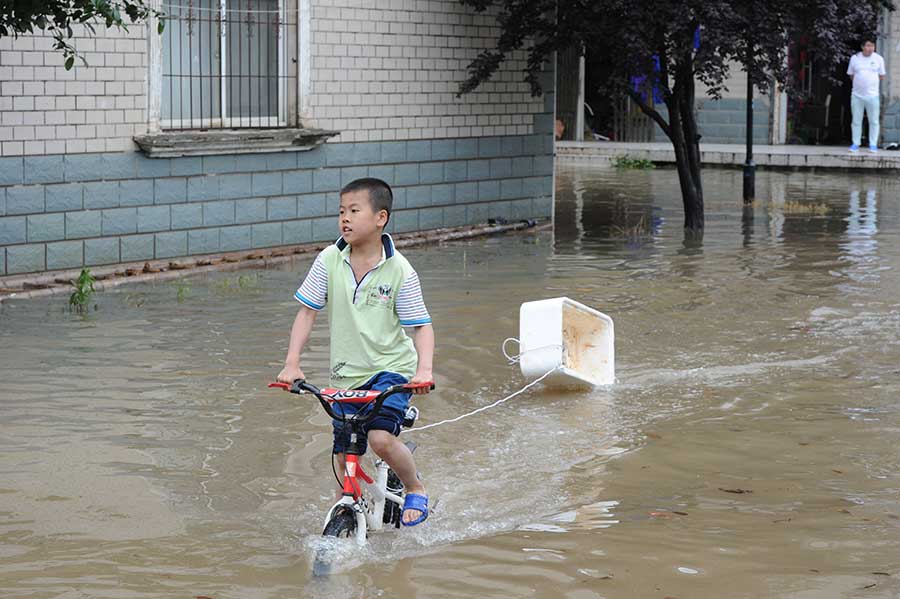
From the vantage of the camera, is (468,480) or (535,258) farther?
(535,258)

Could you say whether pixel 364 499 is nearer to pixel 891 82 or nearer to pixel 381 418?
pixel 381 418

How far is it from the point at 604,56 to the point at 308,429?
9598 mm

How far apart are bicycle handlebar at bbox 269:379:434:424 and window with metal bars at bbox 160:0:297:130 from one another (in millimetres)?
8282

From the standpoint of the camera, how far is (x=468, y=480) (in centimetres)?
668

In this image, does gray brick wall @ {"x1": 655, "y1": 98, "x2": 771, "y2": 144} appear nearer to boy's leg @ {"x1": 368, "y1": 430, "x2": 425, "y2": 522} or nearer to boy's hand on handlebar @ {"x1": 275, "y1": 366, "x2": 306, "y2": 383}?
boy's leg @ {"x1": 368, "y1": 430, "x2": 425, "y2": 522}

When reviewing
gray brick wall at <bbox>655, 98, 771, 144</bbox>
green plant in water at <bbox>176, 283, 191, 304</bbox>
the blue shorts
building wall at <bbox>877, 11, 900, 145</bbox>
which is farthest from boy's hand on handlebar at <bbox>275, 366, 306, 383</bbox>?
gray brick wall at <bbox>655, 98, 771, 144</bbox>

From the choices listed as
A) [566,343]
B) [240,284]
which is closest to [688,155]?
[240,284]

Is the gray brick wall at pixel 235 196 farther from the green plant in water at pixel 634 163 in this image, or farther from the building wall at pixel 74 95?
the green plant in water at pixel 634 163

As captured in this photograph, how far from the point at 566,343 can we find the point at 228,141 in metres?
5.56

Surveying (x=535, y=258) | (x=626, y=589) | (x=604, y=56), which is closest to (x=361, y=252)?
(x=626, y=589)

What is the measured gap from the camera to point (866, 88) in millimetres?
26453

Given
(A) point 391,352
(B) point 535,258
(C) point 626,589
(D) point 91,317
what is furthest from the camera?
(B) point 535,258

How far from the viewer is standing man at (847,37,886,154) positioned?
26266mm

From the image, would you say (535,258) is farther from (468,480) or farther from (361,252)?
(361,252)
